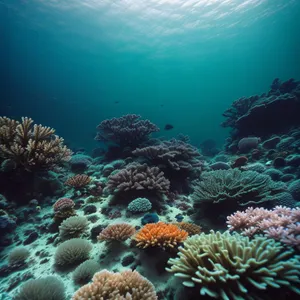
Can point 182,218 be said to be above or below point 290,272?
above

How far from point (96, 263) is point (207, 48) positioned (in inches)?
1989

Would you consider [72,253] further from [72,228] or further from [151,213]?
[151,213]

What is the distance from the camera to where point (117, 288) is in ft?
8.07

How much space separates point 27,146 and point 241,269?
638 centimetres

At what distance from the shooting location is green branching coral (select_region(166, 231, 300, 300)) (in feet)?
6.57

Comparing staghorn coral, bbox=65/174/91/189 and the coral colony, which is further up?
staghorn coral, bbox=65/174/91/189

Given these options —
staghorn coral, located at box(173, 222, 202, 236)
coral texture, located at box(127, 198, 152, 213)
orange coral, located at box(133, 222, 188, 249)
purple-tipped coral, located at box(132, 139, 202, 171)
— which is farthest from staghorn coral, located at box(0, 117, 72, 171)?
staghorn coral, located at box(173, 222, 202, 236)

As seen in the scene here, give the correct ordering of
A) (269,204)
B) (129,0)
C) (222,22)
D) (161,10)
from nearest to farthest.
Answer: (269,204) → (129,0) → (161,10) → (222,22)

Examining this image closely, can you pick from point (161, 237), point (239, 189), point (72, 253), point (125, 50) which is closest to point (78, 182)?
point (72, 253)

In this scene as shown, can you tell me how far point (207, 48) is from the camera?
4372 cm

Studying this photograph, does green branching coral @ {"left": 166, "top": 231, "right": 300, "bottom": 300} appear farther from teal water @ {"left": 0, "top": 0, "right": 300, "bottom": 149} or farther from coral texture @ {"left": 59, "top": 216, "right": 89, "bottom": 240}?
teal water @ {"left": 0, "top": 0, "right": 300, "bottom": 149}

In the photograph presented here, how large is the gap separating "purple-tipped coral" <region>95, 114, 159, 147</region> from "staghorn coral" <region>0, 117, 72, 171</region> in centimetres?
325

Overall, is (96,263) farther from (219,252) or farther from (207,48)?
(207,48)

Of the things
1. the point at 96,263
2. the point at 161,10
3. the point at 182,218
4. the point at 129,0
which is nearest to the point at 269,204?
the point at 182,218
